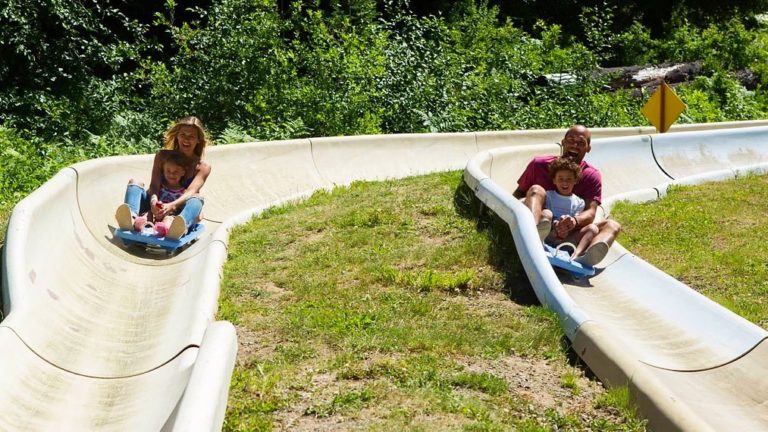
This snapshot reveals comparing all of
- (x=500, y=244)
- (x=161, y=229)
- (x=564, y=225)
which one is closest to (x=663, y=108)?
(x=564, y=225)

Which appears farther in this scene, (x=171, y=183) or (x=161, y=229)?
(x=171, y=183)

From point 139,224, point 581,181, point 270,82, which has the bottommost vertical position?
point 270,82

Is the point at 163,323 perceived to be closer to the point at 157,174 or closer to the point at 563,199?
the point at 157,174

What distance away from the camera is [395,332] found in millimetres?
5605

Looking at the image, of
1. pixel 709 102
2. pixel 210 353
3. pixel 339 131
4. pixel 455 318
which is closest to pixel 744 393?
pixel 455 318

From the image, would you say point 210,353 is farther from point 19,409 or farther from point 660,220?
point 660,220

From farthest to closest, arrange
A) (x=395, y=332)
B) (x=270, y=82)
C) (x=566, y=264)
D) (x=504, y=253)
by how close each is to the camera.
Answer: (x=270, y=82), (x=504, y=253), (x=566, y=264), (x=395, y=332)

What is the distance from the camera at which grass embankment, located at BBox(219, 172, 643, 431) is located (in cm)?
459

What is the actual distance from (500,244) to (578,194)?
0.98 meters

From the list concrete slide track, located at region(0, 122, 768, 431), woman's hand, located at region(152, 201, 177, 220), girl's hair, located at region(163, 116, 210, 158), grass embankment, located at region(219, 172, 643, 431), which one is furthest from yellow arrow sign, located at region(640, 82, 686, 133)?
woman's hand, located at region(152, 201, 177, 220)

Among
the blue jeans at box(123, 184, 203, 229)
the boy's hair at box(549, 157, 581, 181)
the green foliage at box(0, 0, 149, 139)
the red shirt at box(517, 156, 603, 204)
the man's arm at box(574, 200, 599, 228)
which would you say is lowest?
the green foliage at box(0, 0, 149, 139)

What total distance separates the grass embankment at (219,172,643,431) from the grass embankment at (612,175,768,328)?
4.83 ft

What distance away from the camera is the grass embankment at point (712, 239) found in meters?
7.21

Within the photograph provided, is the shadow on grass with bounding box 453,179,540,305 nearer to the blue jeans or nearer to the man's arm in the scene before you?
the man's arm
